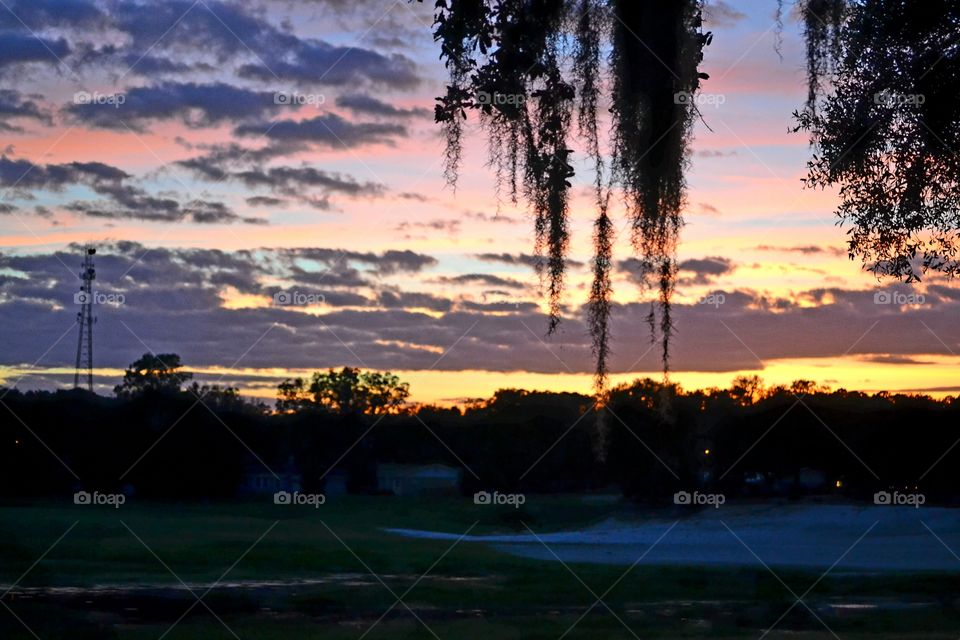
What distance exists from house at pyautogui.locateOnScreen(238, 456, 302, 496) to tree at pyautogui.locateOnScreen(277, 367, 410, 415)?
115 inches

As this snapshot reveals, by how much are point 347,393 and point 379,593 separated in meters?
37.2

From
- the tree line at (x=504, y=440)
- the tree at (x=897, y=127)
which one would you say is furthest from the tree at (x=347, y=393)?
the tree at (x=897, y=127)

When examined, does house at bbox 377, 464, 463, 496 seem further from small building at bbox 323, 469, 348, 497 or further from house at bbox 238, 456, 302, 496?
house at bbox 238, 456, 302, 496

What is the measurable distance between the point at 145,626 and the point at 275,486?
143ft

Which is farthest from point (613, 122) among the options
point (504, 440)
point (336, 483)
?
point (336, 483)

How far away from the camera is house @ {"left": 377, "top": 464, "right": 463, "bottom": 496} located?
7244 cm

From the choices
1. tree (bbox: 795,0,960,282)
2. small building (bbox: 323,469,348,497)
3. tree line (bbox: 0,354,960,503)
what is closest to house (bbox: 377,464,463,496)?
small building (bbox: 323,469,348,497)

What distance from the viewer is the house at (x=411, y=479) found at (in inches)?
2852

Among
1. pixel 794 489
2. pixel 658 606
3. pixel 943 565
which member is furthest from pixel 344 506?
pixel 658 606

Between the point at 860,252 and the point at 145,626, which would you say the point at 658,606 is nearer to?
the point at 145,626

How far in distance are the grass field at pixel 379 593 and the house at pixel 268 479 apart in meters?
13.3

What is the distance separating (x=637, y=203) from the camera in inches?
239

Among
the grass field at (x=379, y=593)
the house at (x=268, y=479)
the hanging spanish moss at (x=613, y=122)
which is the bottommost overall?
the grass field at (x=379, y=593)

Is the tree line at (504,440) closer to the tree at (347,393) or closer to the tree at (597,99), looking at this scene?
the tree at (347,393)
